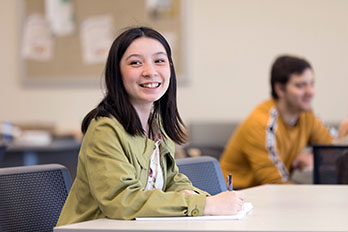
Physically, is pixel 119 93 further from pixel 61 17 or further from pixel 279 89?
pixel 61 17

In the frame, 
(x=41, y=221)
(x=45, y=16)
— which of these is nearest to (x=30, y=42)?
(x=45, y=16)

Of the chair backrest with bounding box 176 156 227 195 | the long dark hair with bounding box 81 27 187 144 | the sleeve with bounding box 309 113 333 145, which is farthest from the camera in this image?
the sleeve with bounding box 309 113 333 145

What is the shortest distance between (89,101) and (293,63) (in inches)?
111

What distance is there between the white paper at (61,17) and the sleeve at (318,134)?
3110 mm

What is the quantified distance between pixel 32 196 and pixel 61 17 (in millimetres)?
4684

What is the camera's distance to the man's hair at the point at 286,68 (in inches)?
147

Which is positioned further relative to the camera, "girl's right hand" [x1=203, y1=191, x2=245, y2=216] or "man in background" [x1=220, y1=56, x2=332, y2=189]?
"man in background" [x1=220, y1=56, x2=332, y2=189]

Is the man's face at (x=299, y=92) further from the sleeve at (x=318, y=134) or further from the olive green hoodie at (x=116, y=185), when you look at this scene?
the olive green hoodie at (x=116, y=185)

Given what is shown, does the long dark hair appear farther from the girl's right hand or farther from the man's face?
the man's face

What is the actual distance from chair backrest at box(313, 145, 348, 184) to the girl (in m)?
1.10

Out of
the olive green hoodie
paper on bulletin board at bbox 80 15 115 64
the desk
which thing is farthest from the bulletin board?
the olive green hoodie

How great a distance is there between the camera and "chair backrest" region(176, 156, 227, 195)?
2.05m

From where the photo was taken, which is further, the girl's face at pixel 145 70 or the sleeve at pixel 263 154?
the sleeve at pixel 263 154

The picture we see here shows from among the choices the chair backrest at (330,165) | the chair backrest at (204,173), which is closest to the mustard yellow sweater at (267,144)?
the chair backrest at (330,165)
